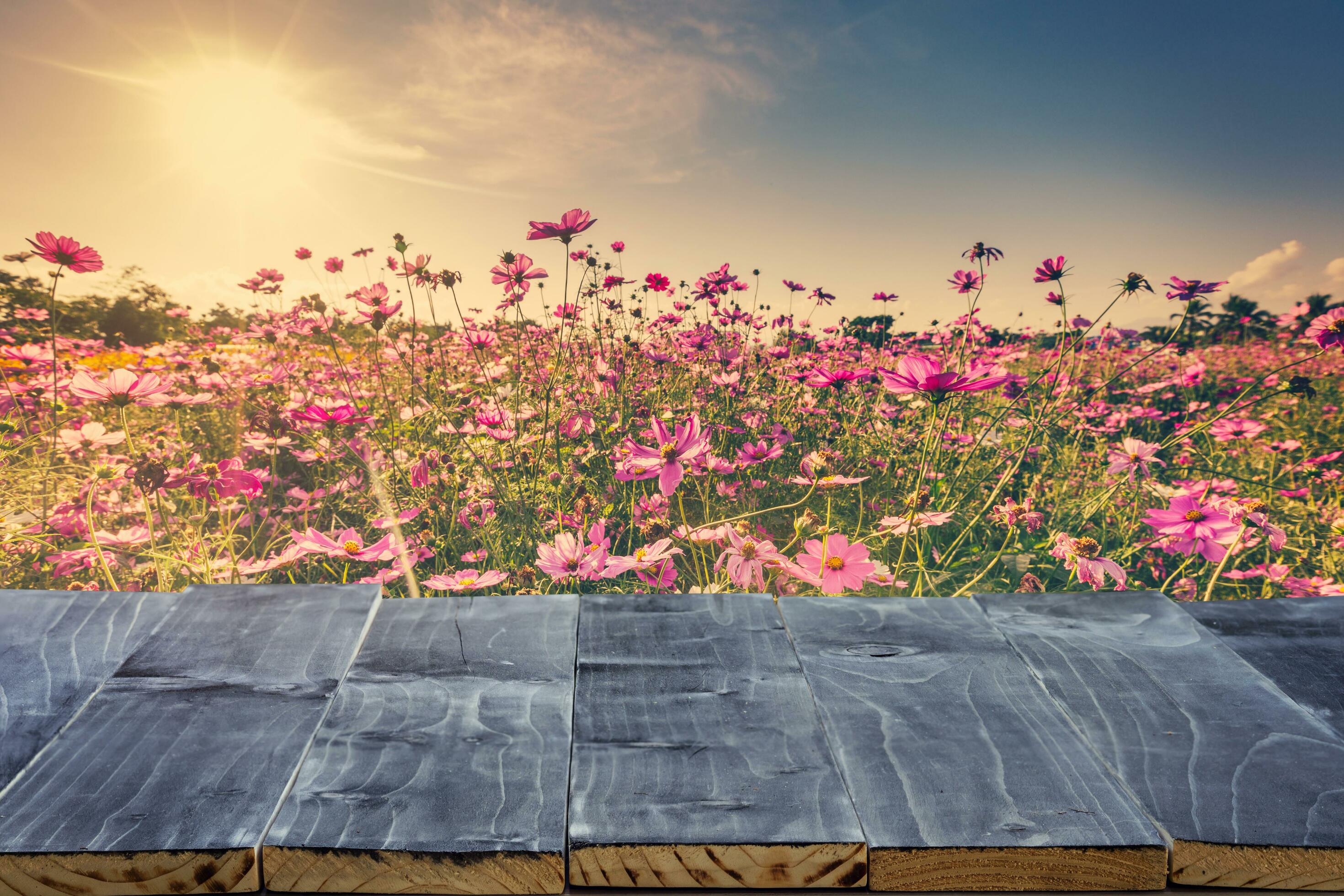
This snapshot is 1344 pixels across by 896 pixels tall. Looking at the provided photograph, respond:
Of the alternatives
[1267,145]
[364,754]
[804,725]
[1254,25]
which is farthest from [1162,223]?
[364,754]

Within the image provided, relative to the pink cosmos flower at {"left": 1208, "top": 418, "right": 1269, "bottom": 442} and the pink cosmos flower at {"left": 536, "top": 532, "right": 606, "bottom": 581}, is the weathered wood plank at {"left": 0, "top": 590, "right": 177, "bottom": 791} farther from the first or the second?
the pink cosmos flower at {"left": 1208, "top": 418, "right": 1269, "bottom": 442}

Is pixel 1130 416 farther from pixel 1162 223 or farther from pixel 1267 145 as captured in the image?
pixel 1267 145

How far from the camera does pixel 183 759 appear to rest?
70 cm

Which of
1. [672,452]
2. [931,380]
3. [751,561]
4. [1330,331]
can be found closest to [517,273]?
[672,452]

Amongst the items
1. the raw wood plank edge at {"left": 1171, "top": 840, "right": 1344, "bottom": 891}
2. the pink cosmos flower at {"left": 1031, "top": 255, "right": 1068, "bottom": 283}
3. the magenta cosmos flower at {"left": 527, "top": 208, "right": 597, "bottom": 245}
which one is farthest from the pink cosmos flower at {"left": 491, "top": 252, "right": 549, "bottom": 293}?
the raw wood plank edge at {"left": 1171, "top": 840, "right": 1344, "bottom": 891}

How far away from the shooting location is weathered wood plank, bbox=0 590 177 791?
2.50 feet

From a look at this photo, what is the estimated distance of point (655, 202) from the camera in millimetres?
1870

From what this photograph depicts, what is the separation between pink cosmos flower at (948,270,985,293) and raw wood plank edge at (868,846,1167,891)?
5.09ft

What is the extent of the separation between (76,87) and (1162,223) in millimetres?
3041

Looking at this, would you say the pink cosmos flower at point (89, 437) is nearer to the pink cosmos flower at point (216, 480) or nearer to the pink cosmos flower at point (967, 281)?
the pink cosmos flower at point (216, 480)

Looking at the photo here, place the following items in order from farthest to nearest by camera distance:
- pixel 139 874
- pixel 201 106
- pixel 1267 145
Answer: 1. pixel 1267 145
2. pixel 201 106
3. pixel 139 874

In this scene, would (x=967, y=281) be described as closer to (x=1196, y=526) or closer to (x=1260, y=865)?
(x=1196, y=526)

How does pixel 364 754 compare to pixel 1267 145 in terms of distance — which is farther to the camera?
pixel 1267 145

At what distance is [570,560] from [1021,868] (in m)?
0.85
